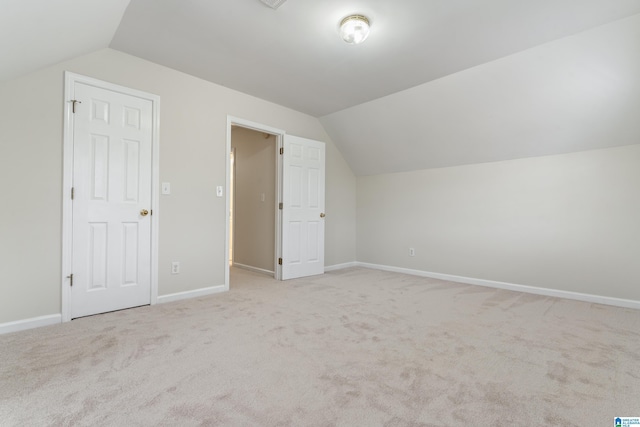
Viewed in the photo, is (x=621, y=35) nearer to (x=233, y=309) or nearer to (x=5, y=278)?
(x=233, y=309)

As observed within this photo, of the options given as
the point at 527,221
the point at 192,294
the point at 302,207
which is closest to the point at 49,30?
the point at 192,294

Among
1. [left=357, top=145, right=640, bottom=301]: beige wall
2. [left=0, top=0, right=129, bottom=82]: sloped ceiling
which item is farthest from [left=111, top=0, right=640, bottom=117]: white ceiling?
[left=357, top=145, right=640, bottom=301]: beige wall

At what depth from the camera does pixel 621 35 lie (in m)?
2.46

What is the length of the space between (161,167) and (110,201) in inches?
22.8

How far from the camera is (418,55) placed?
2914 mm

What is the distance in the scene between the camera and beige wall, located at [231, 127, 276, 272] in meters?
4.66

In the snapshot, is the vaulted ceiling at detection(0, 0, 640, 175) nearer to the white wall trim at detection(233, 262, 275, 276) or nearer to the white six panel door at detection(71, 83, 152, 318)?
the white six panel door at detection(71, 83, 152, 318)

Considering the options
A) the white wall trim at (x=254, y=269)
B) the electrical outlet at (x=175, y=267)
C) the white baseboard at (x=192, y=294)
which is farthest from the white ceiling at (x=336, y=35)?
the white wall trim at (x=254, y=269)

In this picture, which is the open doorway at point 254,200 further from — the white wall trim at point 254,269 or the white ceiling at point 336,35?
the white ceiling at point 336,35

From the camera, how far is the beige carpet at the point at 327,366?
4.66 feet

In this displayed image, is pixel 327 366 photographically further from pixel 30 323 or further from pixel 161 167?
pixel 161 167

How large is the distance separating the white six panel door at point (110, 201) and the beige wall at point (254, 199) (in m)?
1.85

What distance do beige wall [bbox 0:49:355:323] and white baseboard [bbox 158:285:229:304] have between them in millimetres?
48

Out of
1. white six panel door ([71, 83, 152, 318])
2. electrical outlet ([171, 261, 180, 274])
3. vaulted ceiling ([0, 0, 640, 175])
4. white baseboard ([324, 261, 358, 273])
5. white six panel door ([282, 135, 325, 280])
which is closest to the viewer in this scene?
vaulted ceiling ([0, 0, 640, 175])
